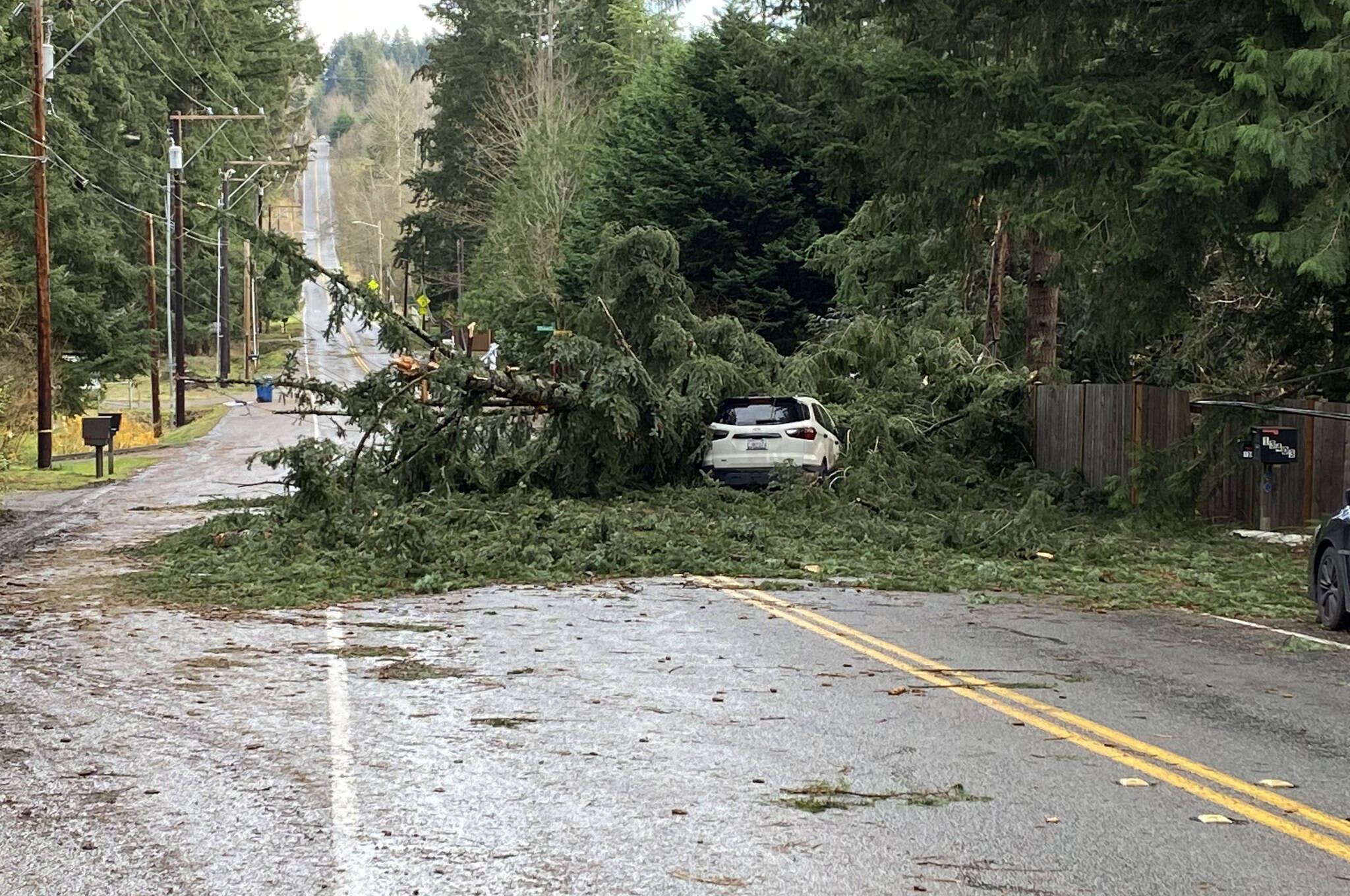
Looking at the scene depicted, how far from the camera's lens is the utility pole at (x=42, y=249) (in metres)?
33.4

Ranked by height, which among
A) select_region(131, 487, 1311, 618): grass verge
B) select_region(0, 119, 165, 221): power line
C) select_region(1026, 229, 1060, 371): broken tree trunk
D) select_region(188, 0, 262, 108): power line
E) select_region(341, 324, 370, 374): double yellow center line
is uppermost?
select_region(188, 0, 262, 108): power line

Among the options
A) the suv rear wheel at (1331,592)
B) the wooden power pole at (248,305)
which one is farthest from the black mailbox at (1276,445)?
the wooden power pole at (248,305)

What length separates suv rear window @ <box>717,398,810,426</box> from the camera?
22.1m

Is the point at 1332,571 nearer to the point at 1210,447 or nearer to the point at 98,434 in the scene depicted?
the point at 1210,447

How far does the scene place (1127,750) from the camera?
24.5 ft

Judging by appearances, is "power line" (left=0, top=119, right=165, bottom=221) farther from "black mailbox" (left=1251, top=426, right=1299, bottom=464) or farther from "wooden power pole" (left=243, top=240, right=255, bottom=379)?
"black mailbox" (left=1251, top=426, right=1299, bottom=464)

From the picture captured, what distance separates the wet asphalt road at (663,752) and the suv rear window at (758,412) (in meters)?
9.41

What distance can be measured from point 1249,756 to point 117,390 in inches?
3071

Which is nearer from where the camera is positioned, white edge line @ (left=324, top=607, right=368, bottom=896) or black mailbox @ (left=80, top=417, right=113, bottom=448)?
white edge line @ (left=324, top=607, right=368, bottom=896)

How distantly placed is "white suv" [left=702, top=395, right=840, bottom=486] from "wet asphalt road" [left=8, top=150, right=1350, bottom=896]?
9.15 meters

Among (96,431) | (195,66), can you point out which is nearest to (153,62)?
(195,66)

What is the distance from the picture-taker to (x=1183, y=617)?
12.4 metres

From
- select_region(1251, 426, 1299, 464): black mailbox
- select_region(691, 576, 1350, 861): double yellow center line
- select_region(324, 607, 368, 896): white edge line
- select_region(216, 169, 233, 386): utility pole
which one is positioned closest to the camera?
select_region(324, 607, 368, 896): white edge line

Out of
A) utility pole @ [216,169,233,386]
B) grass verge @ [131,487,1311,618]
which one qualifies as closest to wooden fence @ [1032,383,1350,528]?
grass verge @ [131,487,1311,618]
